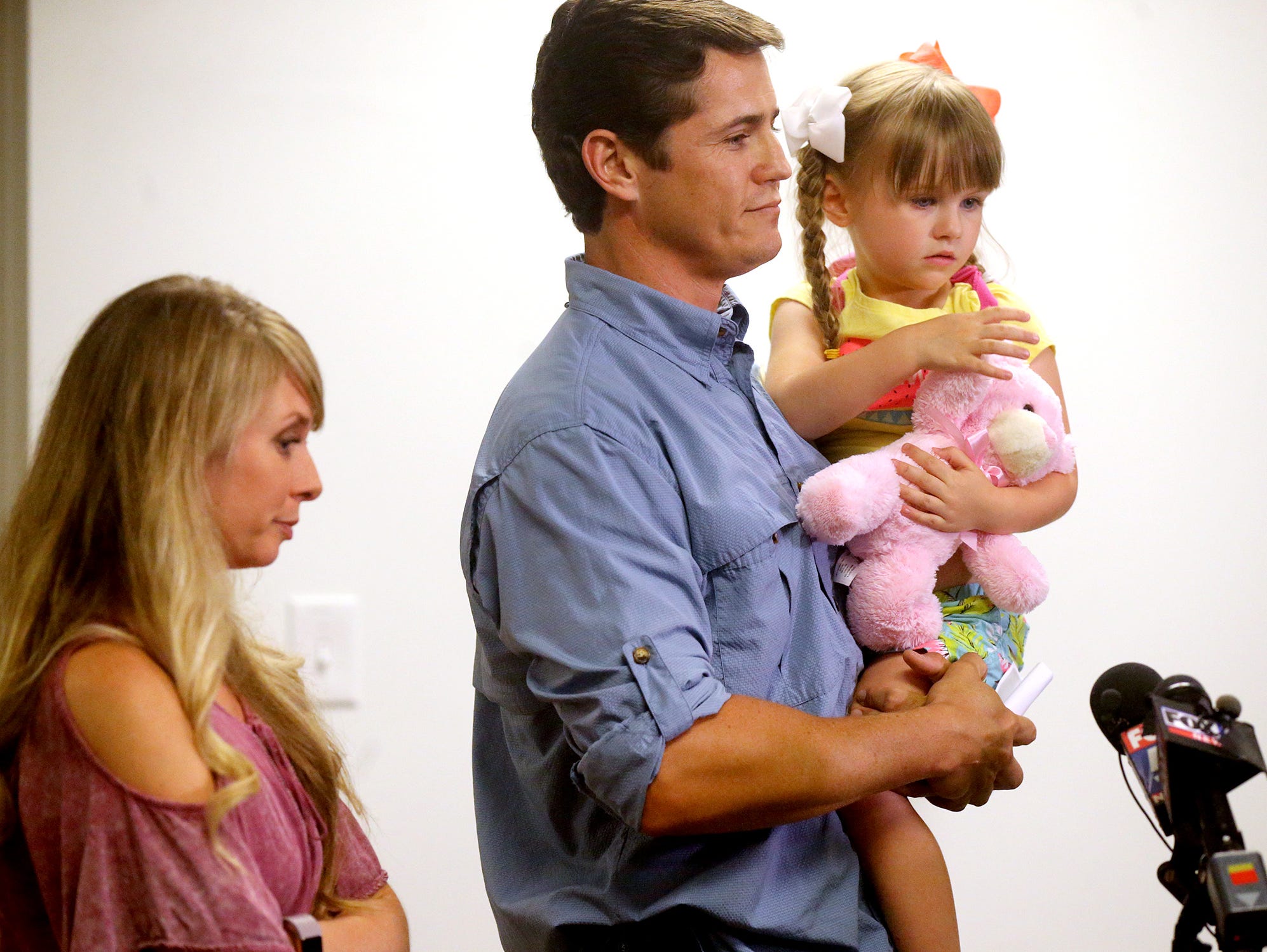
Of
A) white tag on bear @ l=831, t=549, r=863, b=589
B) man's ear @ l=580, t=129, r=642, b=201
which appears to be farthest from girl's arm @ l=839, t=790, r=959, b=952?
man's ear @ l=580, t=129, r=642, b=201

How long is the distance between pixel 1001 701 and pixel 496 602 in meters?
0.55

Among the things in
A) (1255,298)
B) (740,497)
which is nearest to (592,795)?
(740,497)

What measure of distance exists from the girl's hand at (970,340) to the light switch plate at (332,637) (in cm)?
128

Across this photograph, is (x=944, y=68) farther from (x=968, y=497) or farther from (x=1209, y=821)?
(x=1209, y=821)

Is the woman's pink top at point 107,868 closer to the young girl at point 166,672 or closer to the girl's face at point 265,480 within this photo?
the young girl at point 166,672

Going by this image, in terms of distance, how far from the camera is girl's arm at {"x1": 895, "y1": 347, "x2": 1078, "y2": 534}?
141 centimetres

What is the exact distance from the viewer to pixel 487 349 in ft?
7.62

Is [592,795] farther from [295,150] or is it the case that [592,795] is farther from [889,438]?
[295,150]

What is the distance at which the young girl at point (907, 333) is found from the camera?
1.36m

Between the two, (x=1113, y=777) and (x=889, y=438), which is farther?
(x=1113, y=777)

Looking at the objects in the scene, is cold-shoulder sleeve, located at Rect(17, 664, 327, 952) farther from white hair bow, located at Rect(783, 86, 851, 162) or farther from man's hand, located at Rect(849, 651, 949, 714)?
white hair bow, located at Rect(783, 86, 851, 162)

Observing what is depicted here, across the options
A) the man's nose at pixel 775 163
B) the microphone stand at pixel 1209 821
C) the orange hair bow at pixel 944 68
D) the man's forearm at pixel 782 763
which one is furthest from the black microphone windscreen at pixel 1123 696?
the orange hair bow at pixel 944 68

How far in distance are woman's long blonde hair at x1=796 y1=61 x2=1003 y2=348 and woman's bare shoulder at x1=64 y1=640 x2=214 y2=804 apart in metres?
0.98

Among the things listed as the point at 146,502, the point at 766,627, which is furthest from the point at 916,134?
the point at 146,502
